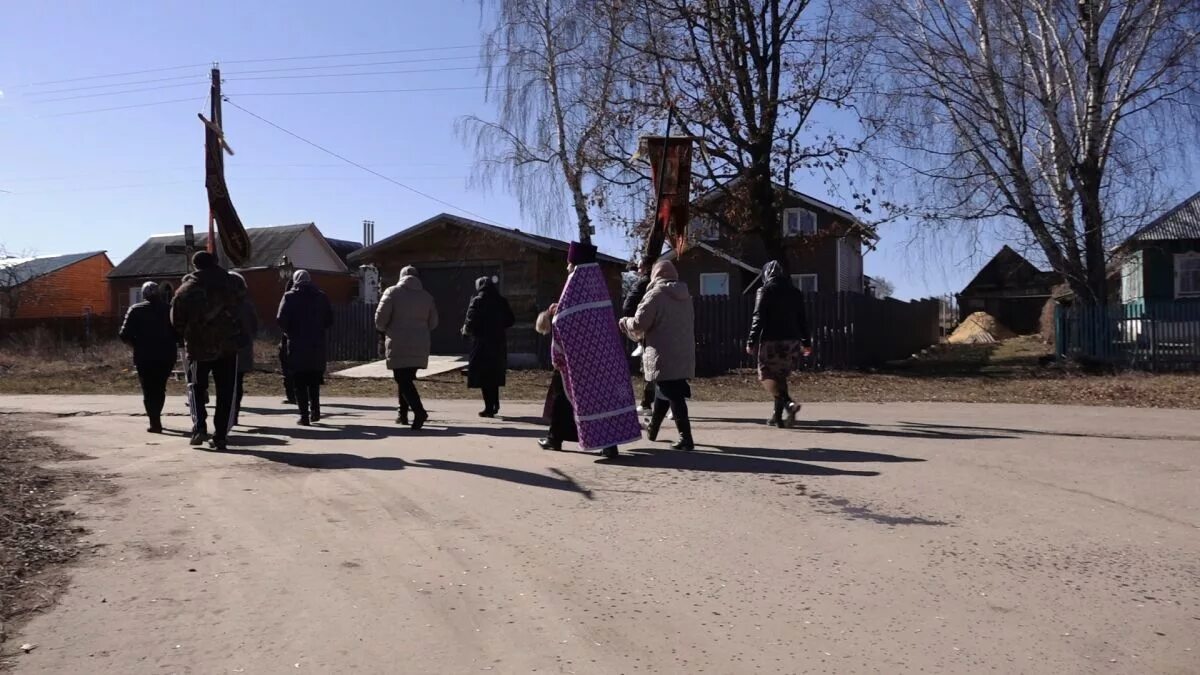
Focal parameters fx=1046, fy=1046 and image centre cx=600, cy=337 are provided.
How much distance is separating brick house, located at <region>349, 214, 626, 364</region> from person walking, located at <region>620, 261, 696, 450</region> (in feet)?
54.9

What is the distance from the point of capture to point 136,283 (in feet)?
158

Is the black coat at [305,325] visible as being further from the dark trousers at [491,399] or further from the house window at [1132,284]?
the house window at [1132,284]

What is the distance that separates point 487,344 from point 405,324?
1.26 meters

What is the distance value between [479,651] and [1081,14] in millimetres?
24075

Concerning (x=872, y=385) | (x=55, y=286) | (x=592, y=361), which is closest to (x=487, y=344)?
(x=592, y=361)

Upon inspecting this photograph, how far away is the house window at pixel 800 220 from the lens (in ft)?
136

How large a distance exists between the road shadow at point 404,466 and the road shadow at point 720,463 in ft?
2.80

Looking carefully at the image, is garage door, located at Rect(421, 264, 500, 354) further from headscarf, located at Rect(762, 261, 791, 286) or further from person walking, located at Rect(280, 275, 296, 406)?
headscarf, located at Rect(762, 261, 791, 286)

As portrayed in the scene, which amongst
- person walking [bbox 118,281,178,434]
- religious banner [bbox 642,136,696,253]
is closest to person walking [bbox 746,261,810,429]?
religious banner [bbox 642,136,696,253]

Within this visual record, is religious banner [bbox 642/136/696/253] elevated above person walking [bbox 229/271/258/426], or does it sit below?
above

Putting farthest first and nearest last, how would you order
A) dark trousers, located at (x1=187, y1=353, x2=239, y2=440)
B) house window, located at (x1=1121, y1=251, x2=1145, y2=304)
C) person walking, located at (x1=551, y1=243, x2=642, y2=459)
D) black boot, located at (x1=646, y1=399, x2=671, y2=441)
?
house window, located at (x1=1121, y1=251, x2=1145, y2=304) < dark trousers, located at (x1=187, y1=353, x2=239, y2=440) < black boot, located at (x1=646, y1=399, x2=671, y2=441) < person walking, located at (x1=551, y1=243, x2=642, y2=459)

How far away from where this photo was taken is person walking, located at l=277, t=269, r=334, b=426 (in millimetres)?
11602

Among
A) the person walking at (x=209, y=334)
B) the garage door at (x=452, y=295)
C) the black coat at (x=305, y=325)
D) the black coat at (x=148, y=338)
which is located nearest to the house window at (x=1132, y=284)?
the garage door at (x=452, y=295)

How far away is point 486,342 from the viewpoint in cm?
1255
